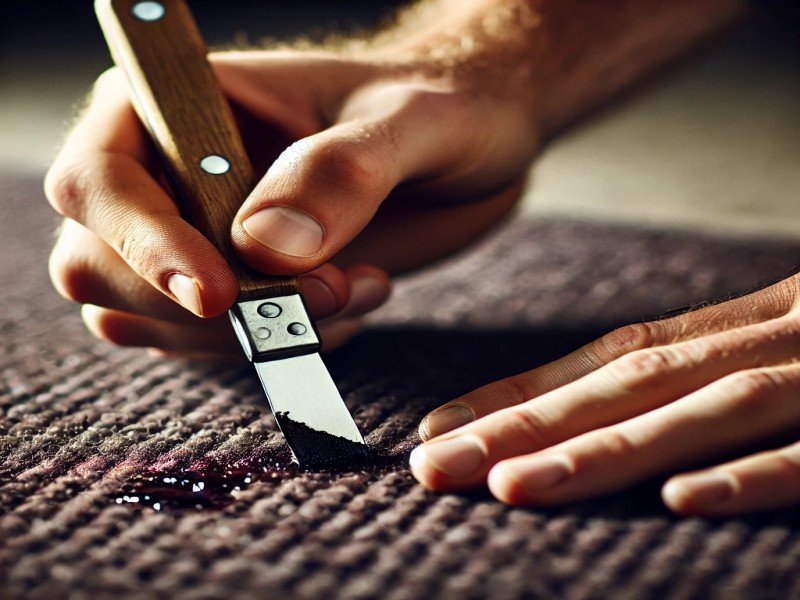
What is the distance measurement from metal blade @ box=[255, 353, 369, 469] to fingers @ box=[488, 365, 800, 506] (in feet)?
0.21

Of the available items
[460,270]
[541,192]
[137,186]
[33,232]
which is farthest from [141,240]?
[541,192]

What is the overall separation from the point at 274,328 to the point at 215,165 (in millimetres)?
98

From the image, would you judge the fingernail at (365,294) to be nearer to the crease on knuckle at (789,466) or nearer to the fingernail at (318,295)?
the fingernail at (318,295)

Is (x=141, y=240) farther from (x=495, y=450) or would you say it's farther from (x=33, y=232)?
(x=33, y=232)

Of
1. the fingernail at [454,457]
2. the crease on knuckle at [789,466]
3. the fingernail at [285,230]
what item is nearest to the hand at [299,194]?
the fingernail at [285,230]

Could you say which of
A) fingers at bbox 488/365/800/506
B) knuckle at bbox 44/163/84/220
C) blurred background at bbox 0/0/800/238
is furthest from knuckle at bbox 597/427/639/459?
blurred background at bbox 0/0/800/238

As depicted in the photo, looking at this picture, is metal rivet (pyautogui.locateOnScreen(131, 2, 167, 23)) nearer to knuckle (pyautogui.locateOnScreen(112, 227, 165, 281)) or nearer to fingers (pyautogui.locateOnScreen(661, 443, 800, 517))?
knuckle (pyautogui.locateOnScreen(112, 227, 165, 281))

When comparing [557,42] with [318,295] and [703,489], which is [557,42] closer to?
[318,295]

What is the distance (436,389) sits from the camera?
17.8 inches

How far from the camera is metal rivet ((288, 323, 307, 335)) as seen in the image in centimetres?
37

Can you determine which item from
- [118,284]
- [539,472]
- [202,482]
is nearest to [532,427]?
[539,472]

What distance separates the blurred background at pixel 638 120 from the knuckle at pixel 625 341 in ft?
1.01

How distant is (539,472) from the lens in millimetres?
323

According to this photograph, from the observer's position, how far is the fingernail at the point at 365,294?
52 cm
